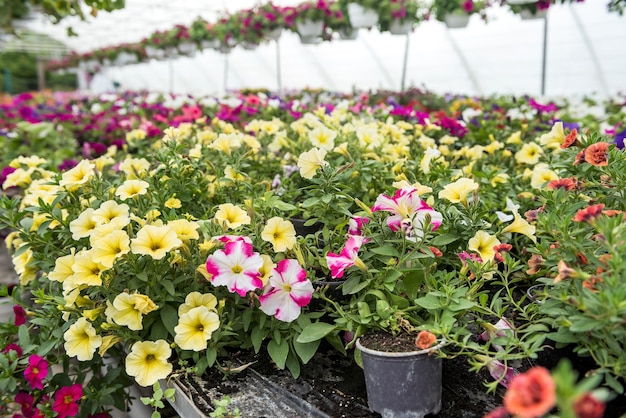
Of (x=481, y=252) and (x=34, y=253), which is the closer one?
(x=481, y=252)

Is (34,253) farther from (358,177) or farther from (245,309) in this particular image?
(358,177)

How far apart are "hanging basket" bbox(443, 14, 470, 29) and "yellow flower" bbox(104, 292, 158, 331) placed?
16.0 ft

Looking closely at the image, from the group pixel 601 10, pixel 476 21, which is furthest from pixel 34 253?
pixel 476 21

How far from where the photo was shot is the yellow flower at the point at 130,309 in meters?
1.23

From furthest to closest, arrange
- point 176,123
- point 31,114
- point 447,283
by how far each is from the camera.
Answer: point 31,114 → point 176,123 → point 447,283

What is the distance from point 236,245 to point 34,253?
0.81 metres

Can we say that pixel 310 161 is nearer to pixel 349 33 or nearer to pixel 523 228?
pixel 523 228

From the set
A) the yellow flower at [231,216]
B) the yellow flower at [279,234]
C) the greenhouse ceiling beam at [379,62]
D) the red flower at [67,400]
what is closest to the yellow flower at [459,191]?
the yellow flower at [279,234]

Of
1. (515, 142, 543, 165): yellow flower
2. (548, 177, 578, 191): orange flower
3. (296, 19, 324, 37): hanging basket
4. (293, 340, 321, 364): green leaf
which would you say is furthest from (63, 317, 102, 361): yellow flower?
(296, 19, 324, 37): hanging basket

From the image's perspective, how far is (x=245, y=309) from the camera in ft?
4.49

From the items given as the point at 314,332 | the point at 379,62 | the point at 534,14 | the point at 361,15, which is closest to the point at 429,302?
the point at 314,332

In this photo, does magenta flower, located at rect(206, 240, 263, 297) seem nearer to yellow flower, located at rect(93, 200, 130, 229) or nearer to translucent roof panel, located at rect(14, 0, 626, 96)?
yellow flower, located at rect(93, 200, 130, 229)

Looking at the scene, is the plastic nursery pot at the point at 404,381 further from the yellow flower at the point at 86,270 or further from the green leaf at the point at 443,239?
the yellow flower at the point at 86,270

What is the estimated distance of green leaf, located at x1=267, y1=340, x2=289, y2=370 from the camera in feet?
4.18
